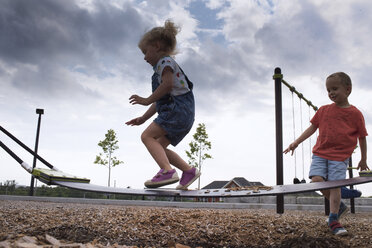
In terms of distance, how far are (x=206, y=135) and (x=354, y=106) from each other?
1369cm

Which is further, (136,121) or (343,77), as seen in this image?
(136,121)

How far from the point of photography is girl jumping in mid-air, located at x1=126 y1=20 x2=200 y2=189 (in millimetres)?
2746

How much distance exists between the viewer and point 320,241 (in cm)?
287

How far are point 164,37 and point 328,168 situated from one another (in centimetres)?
198

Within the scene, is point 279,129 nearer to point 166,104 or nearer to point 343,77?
point 343,77

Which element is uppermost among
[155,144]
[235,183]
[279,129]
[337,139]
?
[279,129]

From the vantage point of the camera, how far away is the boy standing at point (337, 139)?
2988mm

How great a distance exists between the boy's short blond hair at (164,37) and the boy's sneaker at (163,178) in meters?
1.11

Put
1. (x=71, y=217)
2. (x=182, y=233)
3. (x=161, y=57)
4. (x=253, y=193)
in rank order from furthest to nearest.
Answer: (x=71, y=217), (x=182, y=233), (x=161, y=57), (x=253, y=193)

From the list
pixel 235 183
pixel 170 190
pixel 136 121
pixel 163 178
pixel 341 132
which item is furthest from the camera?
pixel 235 183

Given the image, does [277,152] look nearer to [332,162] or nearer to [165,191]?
[332,162]

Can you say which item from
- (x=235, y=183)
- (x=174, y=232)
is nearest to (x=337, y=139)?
(x=174, y=232)

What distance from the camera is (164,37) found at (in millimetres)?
2932

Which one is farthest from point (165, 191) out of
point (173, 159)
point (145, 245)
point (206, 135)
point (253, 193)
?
point (206, 135)
